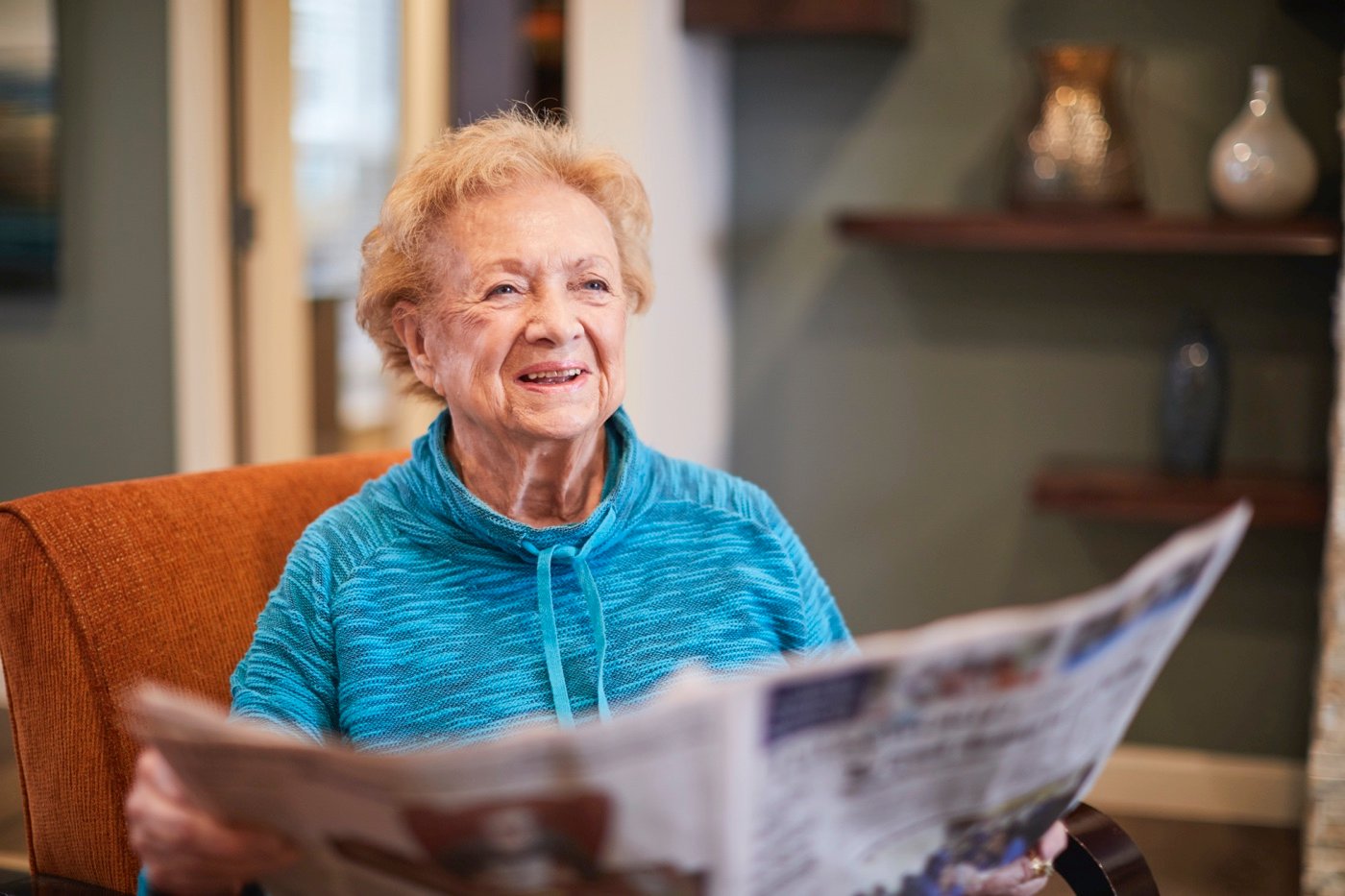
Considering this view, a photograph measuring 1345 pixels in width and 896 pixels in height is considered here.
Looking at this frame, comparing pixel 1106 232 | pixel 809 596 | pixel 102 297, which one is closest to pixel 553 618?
pixel 809 596

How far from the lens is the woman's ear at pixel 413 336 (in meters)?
1.39

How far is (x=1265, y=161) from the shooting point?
8.55ft

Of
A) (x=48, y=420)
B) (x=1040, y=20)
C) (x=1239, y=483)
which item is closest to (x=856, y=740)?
(x=1239, y=483)

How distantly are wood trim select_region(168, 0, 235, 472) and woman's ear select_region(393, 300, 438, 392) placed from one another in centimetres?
198

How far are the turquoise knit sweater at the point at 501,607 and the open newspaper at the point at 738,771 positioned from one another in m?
0.39

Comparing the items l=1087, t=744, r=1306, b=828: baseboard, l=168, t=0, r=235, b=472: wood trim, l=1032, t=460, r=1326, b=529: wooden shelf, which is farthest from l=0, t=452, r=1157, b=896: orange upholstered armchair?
l=168, t=0, r=235, b=472: wood trim

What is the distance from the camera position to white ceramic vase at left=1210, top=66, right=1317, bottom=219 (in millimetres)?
2604

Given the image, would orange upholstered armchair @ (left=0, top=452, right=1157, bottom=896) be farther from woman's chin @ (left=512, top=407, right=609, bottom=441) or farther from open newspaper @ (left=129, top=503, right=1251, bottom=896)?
open newspaper @ (left=129, top=503, right=1251, bottom=896)

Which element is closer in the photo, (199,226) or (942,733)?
(942,733)

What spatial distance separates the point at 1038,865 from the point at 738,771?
55 centimetres

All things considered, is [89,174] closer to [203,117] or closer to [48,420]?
[203,117]

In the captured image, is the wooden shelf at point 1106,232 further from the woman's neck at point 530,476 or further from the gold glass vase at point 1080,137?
the woman's neck at point 530,476

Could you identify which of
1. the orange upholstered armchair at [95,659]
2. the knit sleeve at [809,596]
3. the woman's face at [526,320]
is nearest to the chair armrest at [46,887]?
the orange upholstered armchair at [95,659]

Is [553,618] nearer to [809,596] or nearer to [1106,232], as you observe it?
[809,596]
